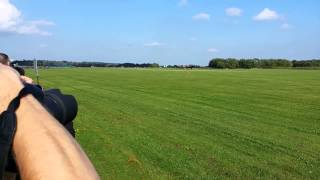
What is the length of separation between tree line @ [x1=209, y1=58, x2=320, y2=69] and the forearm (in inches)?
6494

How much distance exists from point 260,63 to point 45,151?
551 feet

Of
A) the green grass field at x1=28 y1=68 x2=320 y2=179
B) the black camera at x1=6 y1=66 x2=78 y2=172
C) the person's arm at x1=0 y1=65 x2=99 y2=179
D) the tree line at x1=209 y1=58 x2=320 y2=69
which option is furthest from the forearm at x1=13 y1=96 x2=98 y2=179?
the tree line at x1=209 y1=58 x2=320 y2=69

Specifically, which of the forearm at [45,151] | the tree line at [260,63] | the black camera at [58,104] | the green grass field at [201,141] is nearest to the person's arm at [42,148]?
the forearm at [45,151]

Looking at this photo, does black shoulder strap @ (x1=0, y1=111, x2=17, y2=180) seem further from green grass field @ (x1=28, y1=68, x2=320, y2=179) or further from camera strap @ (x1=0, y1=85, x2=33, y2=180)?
green grass field @ (x1=28, y1=68, x2=320, y2=179)

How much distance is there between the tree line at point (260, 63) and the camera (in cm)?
16450

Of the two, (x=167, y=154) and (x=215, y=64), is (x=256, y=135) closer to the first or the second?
(x=167, y=154)

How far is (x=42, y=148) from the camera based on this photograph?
144 centimetres

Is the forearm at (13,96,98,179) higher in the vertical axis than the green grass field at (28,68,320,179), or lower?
higher

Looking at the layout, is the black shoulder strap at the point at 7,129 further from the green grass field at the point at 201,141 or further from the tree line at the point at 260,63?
the tree line at the point at 260,63

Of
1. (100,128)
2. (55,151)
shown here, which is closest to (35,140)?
(55,151)

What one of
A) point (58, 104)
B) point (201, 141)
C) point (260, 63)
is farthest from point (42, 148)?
point (260, 63)

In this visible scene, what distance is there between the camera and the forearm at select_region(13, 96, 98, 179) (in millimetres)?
1410

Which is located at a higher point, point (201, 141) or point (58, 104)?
point (58, 104)

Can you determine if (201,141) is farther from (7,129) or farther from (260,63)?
(260,63)
